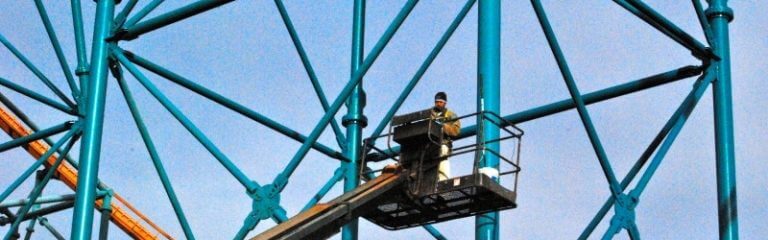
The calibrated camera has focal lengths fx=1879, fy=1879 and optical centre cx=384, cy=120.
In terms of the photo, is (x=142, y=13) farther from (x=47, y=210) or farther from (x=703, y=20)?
(x=47, y=210)

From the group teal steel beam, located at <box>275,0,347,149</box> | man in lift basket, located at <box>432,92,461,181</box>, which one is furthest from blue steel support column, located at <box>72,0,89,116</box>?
man in lift basket, located at <box>432,92,461,181</box>

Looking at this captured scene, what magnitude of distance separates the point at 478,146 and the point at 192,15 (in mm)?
3833

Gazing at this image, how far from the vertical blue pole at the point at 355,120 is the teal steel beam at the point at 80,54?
385 cm

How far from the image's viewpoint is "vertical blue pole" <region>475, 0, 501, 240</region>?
19.9 m

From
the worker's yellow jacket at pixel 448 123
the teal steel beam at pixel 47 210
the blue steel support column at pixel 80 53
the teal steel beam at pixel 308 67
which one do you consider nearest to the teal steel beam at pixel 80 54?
the blue steel support column at pixel 80 53

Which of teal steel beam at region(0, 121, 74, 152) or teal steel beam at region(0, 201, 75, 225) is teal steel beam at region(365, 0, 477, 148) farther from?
teal steel beam at region(0, 201, 75, 225)

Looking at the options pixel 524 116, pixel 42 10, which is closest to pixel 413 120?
pixel 524 116

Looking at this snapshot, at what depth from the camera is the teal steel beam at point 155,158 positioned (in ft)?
71.2

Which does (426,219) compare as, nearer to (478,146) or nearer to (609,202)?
(478,146)

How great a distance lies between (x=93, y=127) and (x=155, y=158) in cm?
138

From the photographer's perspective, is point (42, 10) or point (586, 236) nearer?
point (586, 236)

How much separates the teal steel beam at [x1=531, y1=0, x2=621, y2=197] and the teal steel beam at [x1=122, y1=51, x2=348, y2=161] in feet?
10.4

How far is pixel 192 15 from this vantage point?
21.2m

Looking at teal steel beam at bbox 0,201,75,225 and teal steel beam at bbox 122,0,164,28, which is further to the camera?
teal steel beam at bbox 0,201,75,225
